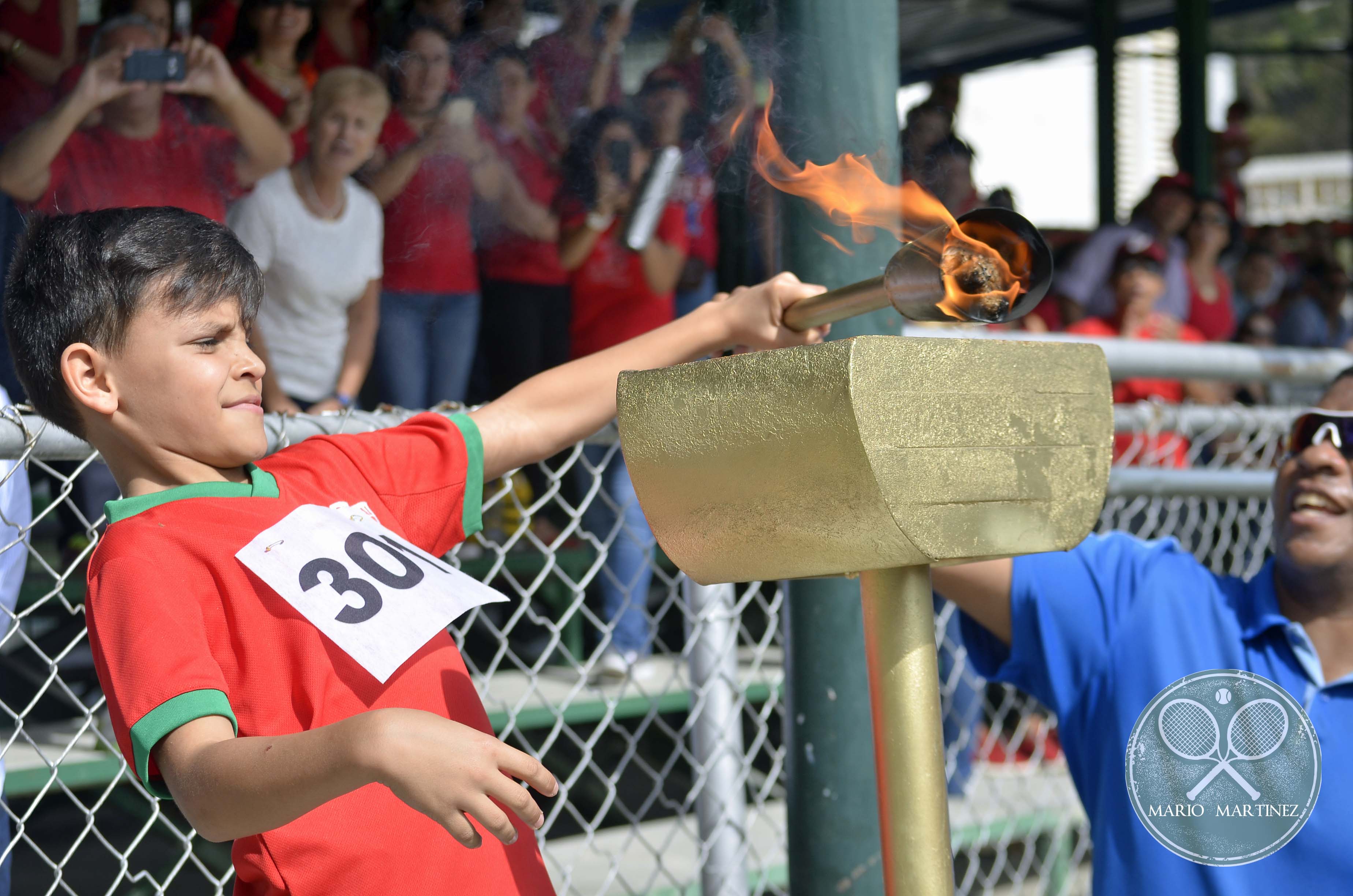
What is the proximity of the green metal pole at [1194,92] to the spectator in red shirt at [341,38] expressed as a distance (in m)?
5.94

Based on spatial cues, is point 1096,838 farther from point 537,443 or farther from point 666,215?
point 666,215

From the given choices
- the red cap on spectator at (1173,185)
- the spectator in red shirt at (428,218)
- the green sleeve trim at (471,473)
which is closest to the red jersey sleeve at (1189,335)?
the red cap on spectator at (1173,185)

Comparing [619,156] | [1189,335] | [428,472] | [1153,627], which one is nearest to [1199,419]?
[1153,627]

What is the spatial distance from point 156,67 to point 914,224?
1.62 metres

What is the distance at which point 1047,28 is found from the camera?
9305 mm

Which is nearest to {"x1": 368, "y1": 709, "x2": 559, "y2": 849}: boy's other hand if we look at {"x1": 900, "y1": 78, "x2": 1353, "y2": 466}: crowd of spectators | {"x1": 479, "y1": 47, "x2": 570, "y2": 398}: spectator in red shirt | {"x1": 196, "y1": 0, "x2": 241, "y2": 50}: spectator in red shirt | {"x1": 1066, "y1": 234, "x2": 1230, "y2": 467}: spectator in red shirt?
{"x1": 900, "y1": 78, "x2": 1353, "y2": 466}: crowd of spectators

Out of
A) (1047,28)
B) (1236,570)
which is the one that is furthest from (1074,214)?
(1236,570)

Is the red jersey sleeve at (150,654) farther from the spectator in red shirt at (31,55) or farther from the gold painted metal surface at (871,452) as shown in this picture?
the spectator in red shirt at (31,55)

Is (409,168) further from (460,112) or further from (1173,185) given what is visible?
(1173,185)

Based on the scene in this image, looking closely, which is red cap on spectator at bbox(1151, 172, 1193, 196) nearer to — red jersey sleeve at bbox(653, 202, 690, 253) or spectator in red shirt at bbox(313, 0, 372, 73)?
red jersey sleeve at bbox(653, 202, 690, 253)

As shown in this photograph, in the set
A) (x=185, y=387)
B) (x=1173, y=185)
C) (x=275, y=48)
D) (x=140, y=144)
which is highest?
(x=275, y=48)

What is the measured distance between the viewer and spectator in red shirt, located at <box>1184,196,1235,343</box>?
5.49 m

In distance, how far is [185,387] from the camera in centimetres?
118

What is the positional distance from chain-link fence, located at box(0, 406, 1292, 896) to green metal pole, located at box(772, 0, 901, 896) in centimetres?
9
